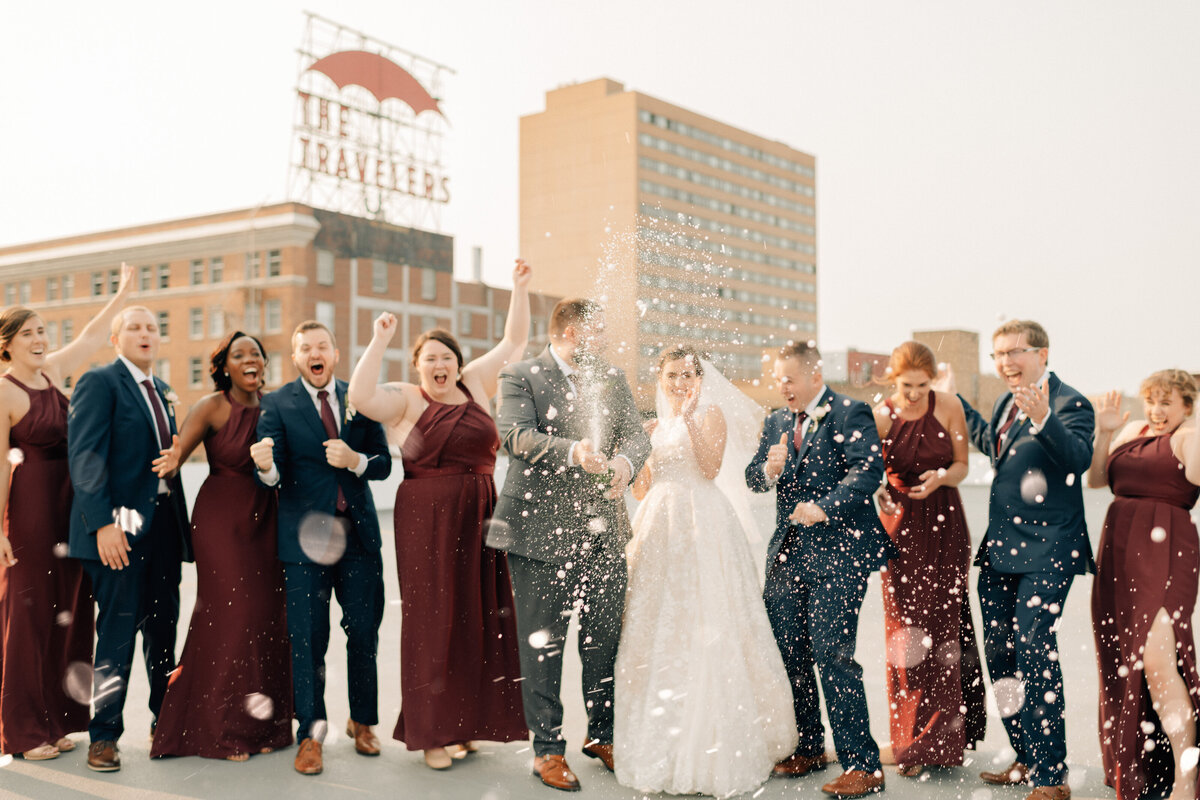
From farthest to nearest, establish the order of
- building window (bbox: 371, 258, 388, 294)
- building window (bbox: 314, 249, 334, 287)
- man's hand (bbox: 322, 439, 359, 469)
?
building window (bbox: 371, 258, 388, 294) < building window (bbox: 314, 249, 334, 287) < man's hand (bbox: 322, 439, 359, 469)

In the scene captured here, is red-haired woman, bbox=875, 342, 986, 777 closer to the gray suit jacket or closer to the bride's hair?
the bride's hair

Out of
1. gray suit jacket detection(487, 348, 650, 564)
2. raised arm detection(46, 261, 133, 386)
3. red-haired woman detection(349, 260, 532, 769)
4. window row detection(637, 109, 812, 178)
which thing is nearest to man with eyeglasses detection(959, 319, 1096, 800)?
gray suit jacket detection(487, 348, 650, 564)

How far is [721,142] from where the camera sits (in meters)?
109

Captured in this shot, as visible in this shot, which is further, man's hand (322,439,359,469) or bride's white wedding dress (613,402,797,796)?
man's hand (322,439,359,469)

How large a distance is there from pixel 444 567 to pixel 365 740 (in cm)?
96

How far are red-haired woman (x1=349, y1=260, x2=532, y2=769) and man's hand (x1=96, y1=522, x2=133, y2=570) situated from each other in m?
1.23

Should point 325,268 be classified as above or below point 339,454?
above

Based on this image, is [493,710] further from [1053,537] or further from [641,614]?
[1053,537]

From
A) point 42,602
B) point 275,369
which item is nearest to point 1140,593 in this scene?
point 42,602

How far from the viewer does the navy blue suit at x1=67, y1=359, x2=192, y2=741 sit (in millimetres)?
4621

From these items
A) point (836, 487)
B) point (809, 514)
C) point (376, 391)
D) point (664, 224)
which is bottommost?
point (809, 514)

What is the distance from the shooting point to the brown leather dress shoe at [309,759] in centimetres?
445

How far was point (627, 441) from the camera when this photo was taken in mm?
4465

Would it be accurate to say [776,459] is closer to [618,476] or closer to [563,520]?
[618,476]
